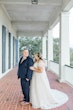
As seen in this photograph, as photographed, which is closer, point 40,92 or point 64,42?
point 40,92

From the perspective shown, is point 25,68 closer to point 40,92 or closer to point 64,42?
point 40,92

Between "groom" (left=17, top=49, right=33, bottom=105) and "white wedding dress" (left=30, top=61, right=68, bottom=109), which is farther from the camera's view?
"groom" (left=17, top=49, right=33, bottom=105)

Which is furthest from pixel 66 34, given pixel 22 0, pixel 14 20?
pixel 14 20

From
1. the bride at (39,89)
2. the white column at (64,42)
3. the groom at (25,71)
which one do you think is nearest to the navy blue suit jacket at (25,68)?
the groom at (25,71)

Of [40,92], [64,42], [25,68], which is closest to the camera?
[40,92]

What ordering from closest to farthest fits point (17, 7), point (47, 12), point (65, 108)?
point (65, 108), point (17, 7), point (47, 12)

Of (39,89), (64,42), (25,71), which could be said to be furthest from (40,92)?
(64,42)

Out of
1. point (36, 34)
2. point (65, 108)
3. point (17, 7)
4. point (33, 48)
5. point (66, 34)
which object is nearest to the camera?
point (65, 108)

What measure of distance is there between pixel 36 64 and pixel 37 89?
1.94 feet

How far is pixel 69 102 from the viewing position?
17.1 feet

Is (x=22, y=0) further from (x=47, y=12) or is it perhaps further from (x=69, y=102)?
(x=69, y=102)

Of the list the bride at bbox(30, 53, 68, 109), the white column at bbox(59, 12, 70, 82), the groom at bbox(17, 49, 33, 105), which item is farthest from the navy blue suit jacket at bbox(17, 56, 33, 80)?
the white column at bbox(59, 12, 70, 82)

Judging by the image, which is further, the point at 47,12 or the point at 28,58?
the point at 47,12

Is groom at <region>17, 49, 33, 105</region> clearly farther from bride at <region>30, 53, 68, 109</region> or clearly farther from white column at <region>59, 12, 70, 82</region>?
white column at <region>59, 12, 70, 82</region>
